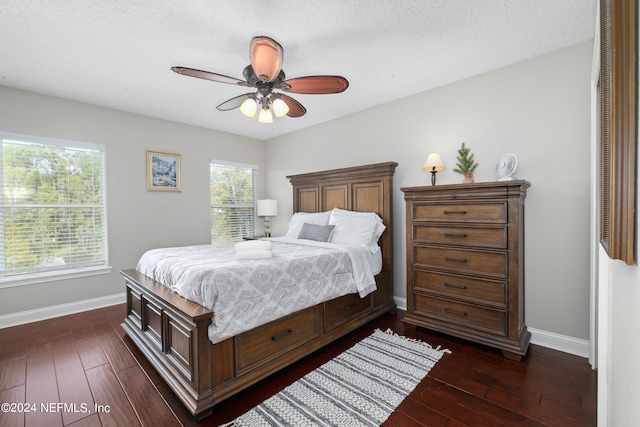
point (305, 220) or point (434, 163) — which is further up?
point (434, 163)

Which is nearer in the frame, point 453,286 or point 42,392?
point 42,392

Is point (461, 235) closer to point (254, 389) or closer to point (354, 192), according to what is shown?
point (354, 192)

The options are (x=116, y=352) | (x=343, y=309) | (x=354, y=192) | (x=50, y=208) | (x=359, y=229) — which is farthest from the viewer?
(x=354, y=192)

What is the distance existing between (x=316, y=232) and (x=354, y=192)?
Answer: 2.45 feet

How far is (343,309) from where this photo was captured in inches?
108

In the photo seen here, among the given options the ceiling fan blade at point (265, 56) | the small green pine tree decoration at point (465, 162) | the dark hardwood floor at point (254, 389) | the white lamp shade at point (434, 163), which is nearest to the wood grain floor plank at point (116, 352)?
the dark hardwood floor at point (254, 389)

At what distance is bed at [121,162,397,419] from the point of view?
1750 mm

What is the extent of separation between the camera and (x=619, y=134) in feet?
2.27

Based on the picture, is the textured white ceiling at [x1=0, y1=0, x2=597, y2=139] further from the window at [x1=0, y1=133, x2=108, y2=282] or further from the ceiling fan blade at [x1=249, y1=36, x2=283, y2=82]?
the window at [x1=0, y1=133, x2=108, y2=282]

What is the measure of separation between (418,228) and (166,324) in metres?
2.36

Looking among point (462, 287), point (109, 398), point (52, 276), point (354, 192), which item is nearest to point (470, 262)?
point (462, 287)

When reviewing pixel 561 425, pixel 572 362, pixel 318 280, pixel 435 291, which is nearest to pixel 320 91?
pixel 318 280

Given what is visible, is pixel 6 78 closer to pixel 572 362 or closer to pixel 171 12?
pixel 171 12

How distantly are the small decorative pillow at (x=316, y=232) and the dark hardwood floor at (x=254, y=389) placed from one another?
118 centimetres
